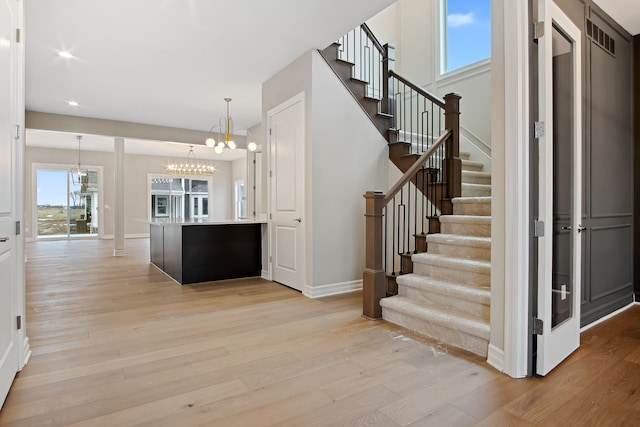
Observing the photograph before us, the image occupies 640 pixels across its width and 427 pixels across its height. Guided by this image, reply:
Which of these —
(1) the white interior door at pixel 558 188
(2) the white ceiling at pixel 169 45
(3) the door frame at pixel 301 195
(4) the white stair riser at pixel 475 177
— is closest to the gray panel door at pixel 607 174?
(1) the white interior door at pixel 558 188

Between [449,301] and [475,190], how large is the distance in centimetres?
192

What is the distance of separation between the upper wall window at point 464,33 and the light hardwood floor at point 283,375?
397 cm

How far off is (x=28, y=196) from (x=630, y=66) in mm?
13348

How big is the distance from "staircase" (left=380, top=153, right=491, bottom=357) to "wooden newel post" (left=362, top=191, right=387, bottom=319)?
0.09 m

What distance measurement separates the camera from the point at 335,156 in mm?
4238

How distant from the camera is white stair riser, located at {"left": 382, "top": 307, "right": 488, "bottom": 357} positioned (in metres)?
2.44

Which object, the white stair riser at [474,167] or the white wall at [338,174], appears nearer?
the white wall at [338,174]

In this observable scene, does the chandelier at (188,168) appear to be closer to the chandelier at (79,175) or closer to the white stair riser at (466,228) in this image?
the chandelier at (79,175)

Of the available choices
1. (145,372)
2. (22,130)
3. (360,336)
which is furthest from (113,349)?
(360,336)

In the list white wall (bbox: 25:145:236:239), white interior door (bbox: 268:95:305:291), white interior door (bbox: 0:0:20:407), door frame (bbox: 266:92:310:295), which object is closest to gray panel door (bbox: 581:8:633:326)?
door frame (bbox: 266:92:310:295)

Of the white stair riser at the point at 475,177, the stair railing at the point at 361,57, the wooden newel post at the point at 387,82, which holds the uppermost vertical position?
the stair railing at the point at 361,57

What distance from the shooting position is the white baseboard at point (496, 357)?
2.18m

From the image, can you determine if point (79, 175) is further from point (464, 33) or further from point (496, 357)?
point (496, 357)

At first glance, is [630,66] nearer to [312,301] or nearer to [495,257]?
[495,257]
